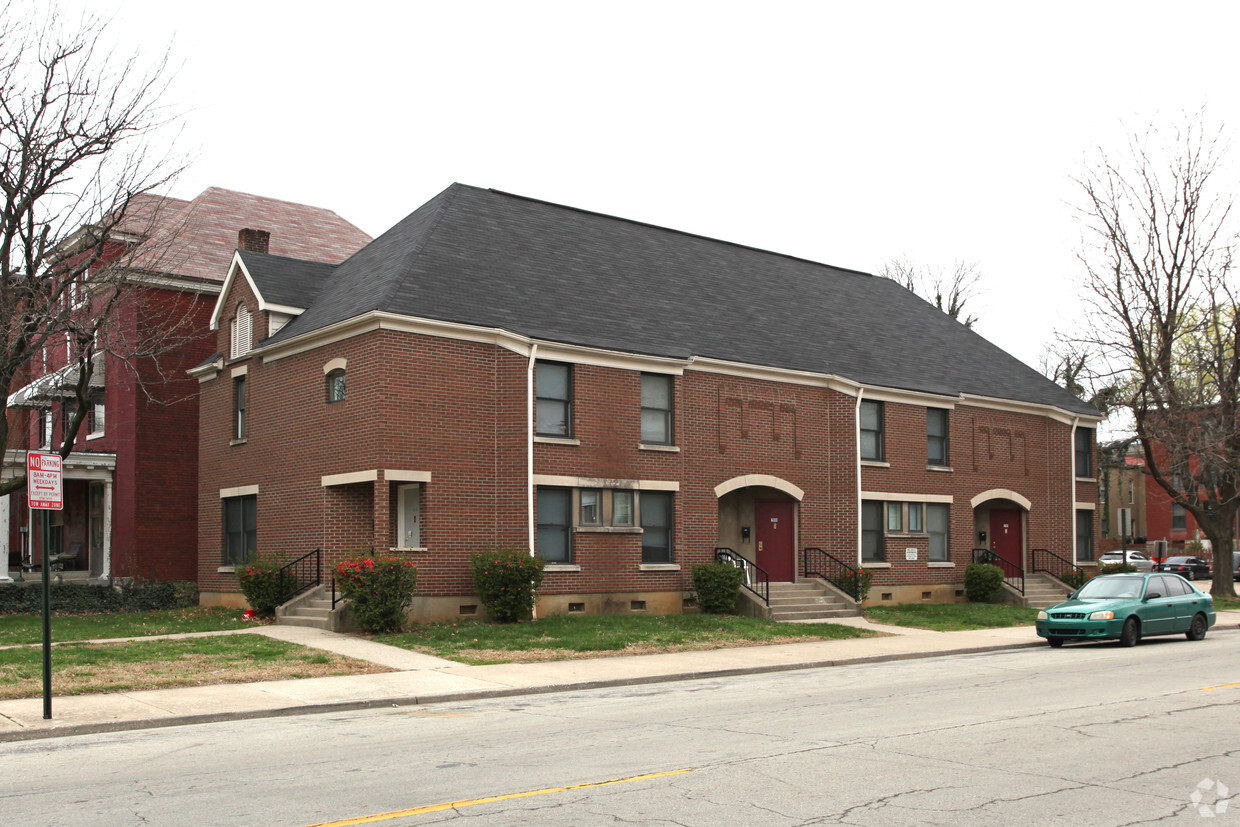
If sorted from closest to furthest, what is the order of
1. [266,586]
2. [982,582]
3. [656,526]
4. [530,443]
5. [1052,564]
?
[530,443] → [266,586] → [656,526] → [982,582] → [1052,564]

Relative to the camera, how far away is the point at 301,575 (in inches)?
999

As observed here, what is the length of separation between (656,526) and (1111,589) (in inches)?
382

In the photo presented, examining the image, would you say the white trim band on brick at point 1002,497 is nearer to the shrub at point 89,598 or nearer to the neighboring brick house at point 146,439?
the neighboring brick house at point 146,439

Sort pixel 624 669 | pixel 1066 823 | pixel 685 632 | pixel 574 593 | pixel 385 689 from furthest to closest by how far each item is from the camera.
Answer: pixel 574 593 → pixel 685 632 → pixel 624 669 → pixel 385 689 → pixel 1066 823

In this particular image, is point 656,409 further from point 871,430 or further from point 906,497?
point 906,497

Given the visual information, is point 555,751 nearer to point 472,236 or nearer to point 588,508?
point 588,508

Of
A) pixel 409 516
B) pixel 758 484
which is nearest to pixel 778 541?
pixel 758 484

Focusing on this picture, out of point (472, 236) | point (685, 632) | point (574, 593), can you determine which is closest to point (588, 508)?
point (574, 593)

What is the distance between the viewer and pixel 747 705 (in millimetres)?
14359

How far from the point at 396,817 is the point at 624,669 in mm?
10377

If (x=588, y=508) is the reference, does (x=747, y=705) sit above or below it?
below

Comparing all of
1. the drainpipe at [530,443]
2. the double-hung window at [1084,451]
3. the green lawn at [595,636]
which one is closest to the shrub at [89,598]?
the green lawn at [595,636]

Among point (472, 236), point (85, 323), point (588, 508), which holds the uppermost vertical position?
point (472, 236)

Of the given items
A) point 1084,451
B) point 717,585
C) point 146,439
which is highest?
point 146,439
